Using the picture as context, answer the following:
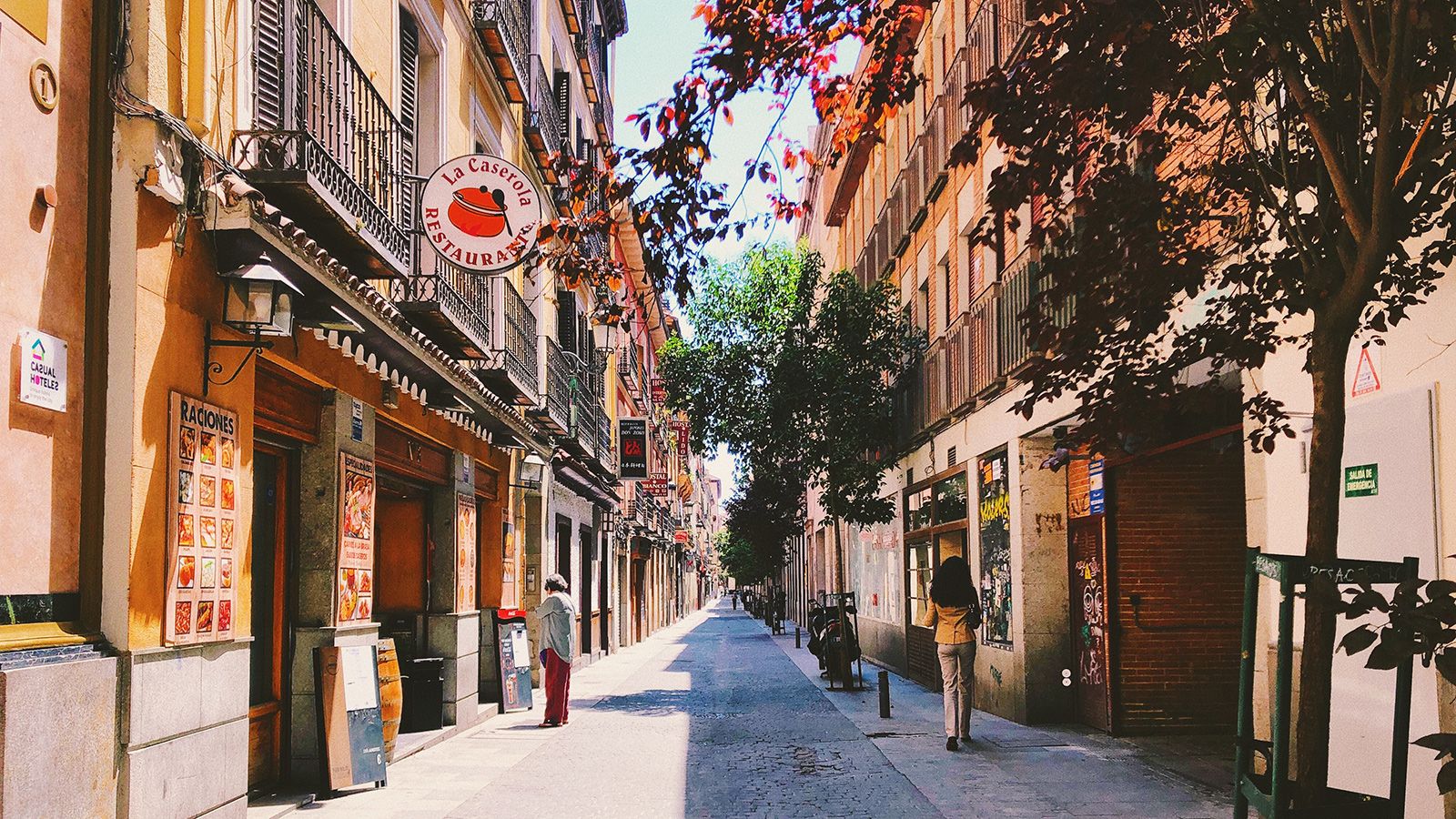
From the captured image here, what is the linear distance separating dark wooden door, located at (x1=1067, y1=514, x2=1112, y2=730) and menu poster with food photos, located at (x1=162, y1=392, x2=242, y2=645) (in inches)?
327

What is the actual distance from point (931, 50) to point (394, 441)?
1164 centimetres

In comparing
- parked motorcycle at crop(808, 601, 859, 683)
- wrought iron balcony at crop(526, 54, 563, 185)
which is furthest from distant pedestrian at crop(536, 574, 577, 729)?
wrought iron balcony at crop(526, 54, 563, 185)

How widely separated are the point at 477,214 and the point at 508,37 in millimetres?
6297

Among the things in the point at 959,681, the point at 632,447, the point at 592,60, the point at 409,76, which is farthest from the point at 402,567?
the point at 632,447

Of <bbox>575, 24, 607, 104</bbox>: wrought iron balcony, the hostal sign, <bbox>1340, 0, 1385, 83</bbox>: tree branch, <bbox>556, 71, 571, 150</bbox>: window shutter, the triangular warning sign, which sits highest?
<bbox>575, 24, 607, 104</bbox>: wrought iron balcony

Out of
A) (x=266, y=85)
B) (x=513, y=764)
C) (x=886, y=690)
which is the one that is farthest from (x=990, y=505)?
(x=266, y=85)

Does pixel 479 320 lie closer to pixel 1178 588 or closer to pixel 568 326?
pixel 1178 588

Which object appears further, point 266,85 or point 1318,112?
point 266,85

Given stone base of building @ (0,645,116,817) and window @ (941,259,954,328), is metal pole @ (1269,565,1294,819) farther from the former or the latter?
window @ (941,259,954,328)

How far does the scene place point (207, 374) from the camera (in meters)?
7.63

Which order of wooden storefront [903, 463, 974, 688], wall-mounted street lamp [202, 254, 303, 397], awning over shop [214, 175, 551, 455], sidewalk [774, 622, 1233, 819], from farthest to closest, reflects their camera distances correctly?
1. wooden storefront [903, 463, 974, 688]
2. sidewalk [774, 622, 1233, 819]
3. awning over shop [214, 175, 551, 455]
4. wall-mounted street lamp [202, 254, 303, 397]

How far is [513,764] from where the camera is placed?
38.6ft

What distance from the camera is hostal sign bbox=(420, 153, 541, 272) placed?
11305 mm

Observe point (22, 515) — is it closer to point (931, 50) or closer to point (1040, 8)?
point (1040, 8)
